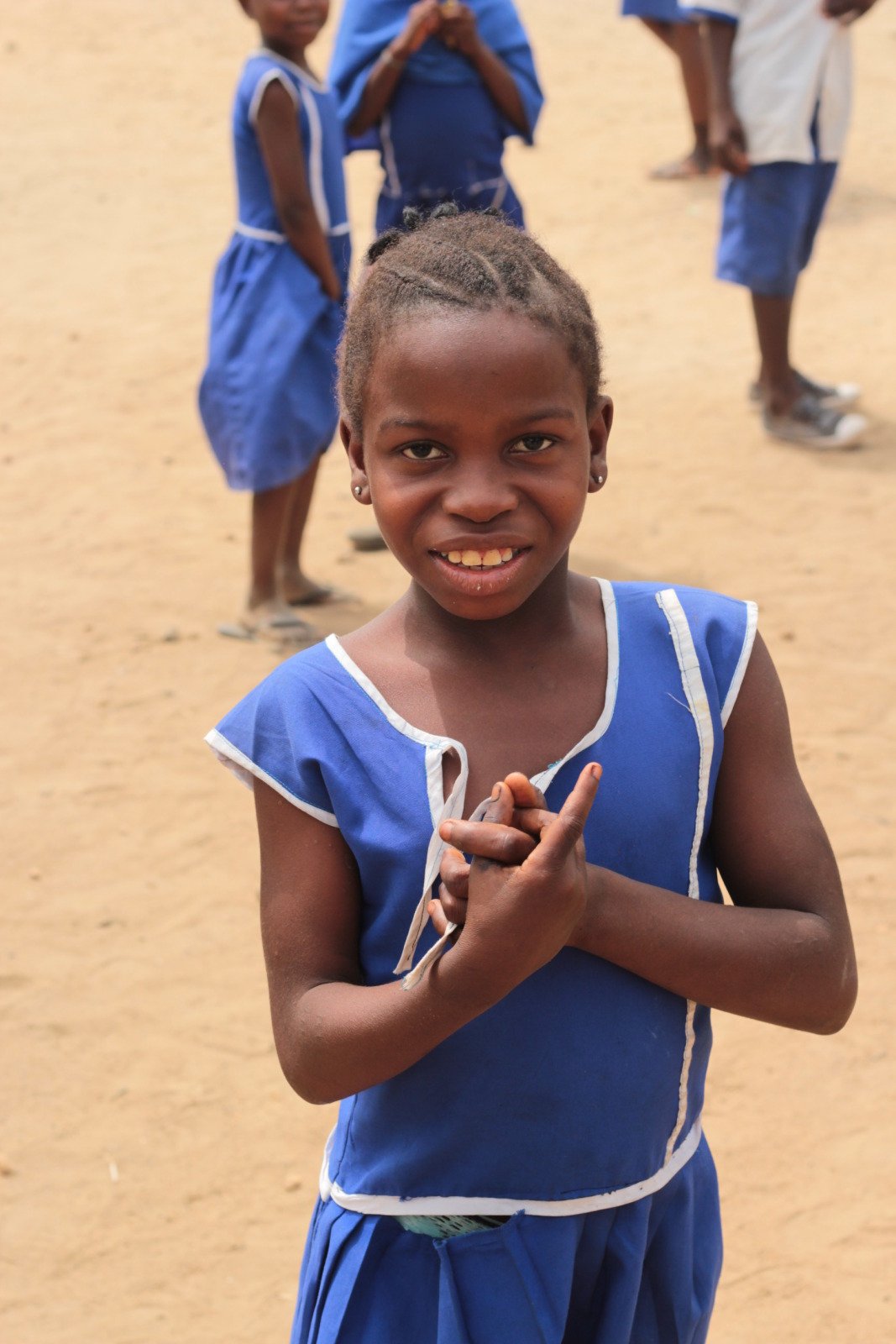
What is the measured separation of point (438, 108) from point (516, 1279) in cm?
430

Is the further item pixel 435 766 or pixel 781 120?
pixel 781 120

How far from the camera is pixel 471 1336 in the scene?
1442 mm

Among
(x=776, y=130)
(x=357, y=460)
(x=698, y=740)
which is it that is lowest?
(x=776, y=130)

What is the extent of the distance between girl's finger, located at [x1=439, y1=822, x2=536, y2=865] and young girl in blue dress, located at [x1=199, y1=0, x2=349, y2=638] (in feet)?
11.6

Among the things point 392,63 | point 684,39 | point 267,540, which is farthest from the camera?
point 684,39

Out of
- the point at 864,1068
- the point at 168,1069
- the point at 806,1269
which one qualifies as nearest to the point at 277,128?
the point at 168,1069

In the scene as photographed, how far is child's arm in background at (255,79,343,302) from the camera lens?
14.6 ft

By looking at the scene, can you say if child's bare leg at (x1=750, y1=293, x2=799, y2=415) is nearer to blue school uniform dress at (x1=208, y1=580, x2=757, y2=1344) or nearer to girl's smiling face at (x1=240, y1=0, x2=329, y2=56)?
girl's smiling face at (x1=240, y1=0, x2=329, y2=56)

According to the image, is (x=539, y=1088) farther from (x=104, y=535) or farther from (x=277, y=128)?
(x=104, y=535)

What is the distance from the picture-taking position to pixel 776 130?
5.89m

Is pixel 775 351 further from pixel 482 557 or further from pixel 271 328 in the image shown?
pixel 482 557

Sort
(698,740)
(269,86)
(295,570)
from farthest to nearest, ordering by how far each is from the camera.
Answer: (295,570) → (269,86) → (698,740)

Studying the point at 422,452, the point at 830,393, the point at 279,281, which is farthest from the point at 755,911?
the point at 830,393

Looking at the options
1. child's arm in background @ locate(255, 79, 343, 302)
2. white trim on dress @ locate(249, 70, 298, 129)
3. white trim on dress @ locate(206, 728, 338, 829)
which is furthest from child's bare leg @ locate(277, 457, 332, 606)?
white trim on dress @ locate(206, 728, 338, 829)
